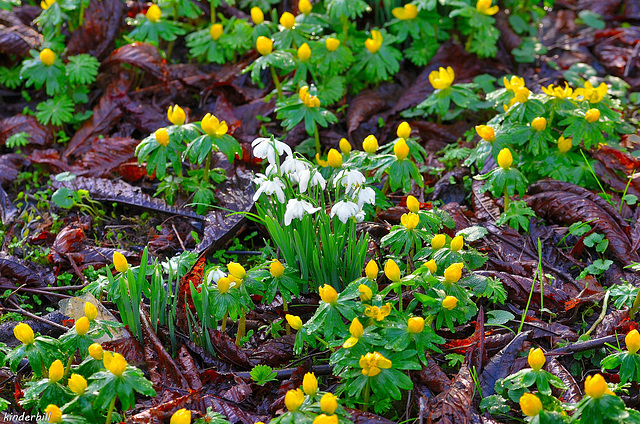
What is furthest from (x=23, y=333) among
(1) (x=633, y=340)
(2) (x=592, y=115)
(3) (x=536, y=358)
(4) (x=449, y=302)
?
(2) (x=592, y=115)

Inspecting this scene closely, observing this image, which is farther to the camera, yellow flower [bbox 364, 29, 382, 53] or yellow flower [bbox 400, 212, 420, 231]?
yellow flower [bbox 364, 29, 382, 53]

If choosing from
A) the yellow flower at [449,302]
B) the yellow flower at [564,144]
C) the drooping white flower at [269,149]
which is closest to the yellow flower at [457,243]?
the yellow flower at [449,302]

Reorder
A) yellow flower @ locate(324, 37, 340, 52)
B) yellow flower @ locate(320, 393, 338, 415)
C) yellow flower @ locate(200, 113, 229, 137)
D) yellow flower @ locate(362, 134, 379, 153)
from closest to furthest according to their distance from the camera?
yellow flower @ locate(320, 393, 338, 415) → yellow flower @ locate(362, 134, 379, 153) → yellow flower @ locate(200, 113, 229, 137) → yellow flower @ locate(324, 37, 340, 52)

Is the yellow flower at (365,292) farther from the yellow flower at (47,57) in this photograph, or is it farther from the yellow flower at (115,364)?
the yellow flower at (47,57)

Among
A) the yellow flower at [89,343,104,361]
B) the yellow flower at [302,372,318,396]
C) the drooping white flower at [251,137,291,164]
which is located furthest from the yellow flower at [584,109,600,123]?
the yellow flower at [89,343,104,361]

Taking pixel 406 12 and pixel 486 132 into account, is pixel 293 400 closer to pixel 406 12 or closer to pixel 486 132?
pixel 486 132

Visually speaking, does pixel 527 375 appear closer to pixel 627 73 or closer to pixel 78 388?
pixel 78 388

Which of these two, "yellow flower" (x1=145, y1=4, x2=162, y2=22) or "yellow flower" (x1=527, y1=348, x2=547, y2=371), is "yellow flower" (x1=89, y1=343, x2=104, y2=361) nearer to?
"yellow flower" (x1=527, y1=348, x2=547, y2=371)
